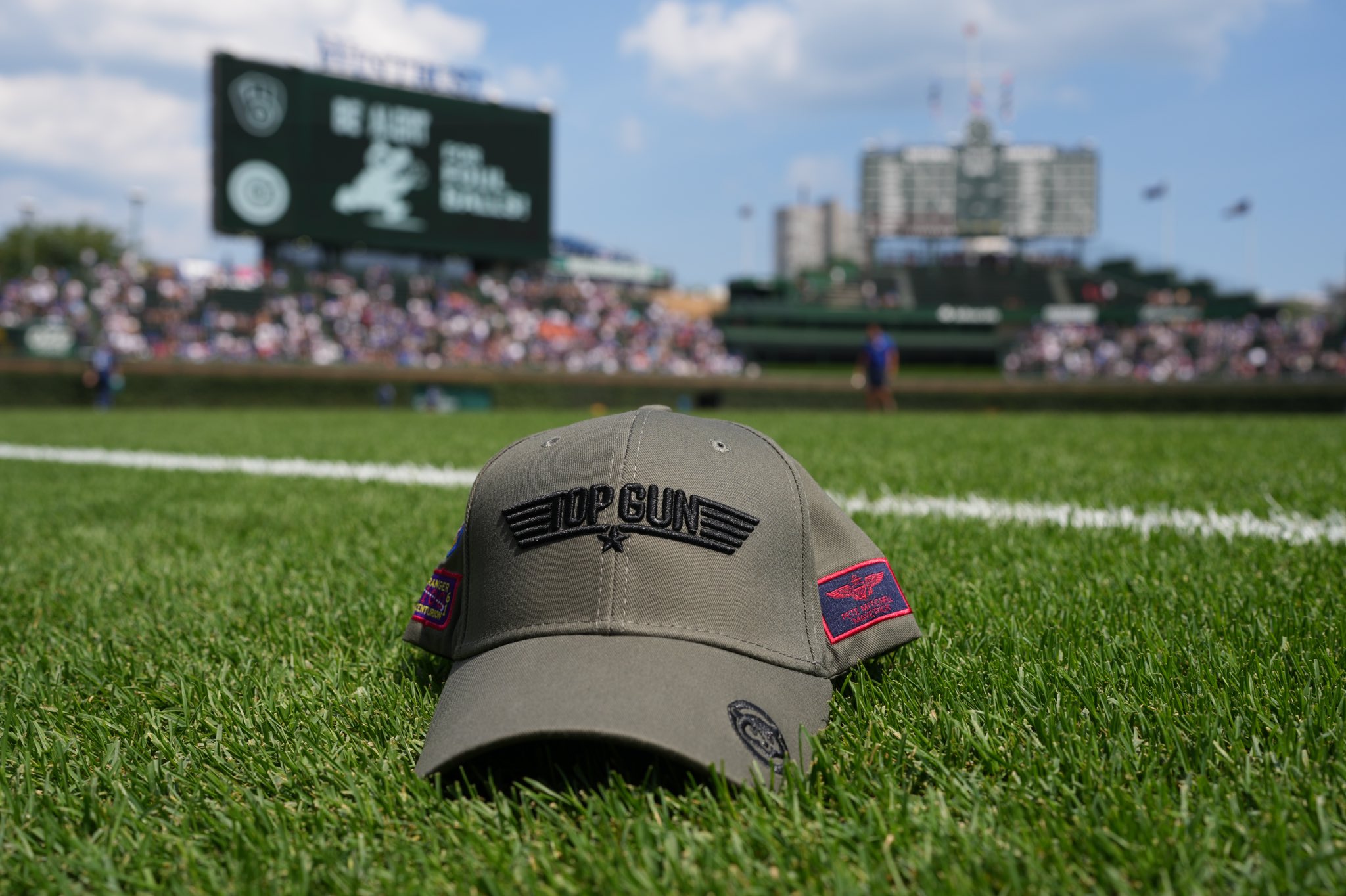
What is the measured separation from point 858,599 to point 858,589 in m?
0.02

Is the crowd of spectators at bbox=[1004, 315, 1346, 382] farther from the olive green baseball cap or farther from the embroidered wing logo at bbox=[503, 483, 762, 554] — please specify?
the embroidered wing logo at bbox=[503, 483, 762, 554]

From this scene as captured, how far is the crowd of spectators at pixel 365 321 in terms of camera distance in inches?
1099

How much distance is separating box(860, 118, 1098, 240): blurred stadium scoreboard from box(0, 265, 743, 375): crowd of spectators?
19.1m

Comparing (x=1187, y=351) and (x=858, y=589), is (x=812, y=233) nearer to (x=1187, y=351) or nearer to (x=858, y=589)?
(x=1187, y=351)

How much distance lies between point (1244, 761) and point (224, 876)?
5.00 ft

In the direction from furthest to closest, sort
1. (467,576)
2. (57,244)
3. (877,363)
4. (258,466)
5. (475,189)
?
(57,244) < (475,189) < (877,363) < (258,466) < (467,576)

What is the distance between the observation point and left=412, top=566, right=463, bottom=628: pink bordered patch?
1681 millimetres

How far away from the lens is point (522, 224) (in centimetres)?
3484

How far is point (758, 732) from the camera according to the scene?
1292 mm

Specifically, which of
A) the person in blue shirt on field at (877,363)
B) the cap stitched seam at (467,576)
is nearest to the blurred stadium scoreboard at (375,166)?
the person in blue shirt on field at (877,363)

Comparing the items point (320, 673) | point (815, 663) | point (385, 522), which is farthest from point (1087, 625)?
point (385, 522)

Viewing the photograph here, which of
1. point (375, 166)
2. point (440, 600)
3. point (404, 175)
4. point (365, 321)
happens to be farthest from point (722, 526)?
point (404, 175)

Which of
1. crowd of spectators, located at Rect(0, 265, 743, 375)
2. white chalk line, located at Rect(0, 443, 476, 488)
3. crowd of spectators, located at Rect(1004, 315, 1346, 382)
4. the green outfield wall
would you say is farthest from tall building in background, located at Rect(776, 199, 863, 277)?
white chalk line, located at Rect(0, 443, 476, 488)

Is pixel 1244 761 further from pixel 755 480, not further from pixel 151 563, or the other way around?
pixel 151 563
